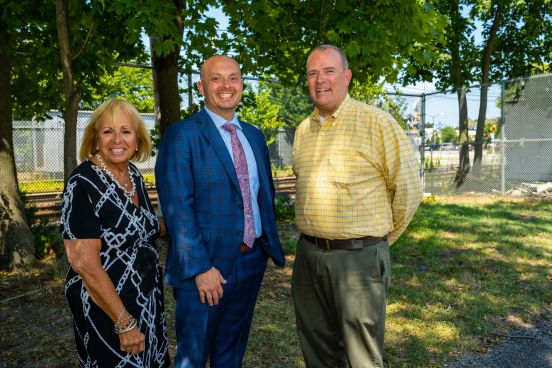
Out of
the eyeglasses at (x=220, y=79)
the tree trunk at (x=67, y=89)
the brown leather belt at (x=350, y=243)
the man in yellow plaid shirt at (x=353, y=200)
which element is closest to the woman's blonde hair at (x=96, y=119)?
the eyeglasses at (x=220, y=79)

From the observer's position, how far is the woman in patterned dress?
2240 mm

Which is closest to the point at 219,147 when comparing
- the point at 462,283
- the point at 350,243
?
the point at 350,243

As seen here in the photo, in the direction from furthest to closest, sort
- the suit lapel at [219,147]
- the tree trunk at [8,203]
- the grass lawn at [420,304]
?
the tree trunk at [8,203] < the grass lawn at [420,304] < the suit lapel at [219,147]

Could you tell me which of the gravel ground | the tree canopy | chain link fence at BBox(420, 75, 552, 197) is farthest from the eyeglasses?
chain link fence at BBox(420, 75, 552, 197)

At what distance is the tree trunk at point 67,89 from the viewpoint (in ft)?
16.1

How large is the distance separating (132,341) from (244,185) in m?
0.98

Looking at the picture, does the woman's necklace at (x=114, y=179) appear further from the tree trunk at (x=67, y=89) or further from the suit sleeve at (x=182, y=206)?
the tree trunk at (x=67, y=89)

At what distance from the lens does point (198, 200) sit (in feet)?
8.64

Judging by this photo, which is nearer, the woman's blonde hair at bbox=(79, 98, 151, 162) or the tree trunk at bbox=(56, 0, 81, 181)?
the woman's blonde hair at bbox=(79, 98, 151, 162)

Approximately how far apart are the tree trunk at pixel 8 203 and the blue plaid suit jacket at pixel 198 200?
17.3ft

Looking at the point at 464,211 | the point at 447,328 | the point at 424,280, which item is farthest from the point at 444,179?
the point at 447,328

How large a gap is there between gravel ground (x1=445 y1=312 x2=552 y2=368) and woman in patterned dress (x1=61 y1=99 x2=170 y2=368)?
8.48 ft

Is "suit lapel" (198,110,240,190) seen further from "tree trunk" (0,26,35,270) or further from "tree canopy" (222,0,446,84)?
"tree trunk" (0,26,35,270)

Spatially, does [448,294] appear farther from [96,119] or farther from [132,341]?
[96,119]
